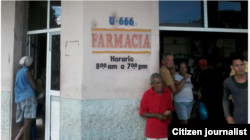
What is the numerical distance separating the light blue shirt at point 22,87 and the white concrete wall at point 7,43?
402 mm

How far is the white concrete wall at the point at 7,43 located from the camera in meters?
5.27

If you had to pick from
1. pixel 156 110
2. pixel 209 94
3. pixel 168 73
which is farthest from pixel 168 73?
pixel 209 94

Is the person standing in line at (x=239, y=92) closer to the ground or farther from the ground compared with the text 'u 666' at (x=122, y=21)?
closer to the ground

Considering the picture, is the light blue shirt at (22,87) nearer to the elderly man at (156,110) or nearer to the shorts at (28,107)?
the shorts at (28,107)

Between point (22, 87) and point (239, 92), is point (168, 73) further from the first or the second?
point (22, 87)

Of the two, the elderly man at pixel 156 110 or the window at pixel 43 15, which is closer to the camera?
the elderly man at pixel 156 110

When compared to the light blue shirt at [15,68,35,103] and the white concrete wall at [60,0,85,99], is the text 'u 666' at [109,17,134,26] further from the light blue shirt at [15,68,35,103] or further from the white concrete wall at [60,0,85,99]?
the light blue shirt at [15,68,35,103]

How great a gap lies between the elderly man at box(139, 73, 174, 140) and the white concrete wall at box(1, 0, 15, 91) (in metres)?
2.97

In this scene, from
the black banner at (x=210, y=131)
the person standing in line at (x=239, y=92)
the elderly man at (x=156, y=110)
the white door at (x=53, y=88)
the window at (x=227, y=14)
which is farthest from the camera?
the window at (x=227, y=14)

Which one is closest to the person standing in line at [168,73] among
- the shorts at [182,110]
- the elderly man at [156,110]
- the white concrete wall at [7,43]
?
the shorts at [182,110]

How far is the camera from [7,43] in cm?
535

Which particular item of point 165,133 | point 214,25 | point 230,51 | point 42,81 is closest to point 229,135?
point 165,133

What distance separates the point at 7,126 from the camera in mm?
5270

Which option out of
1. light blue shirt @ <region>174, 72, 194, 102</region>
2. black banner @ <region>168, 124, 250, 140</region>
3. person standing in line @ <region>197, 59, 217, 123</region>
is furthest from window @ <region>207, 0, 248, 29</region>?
black banner @ <region>168, 124, 250, 140</region>
